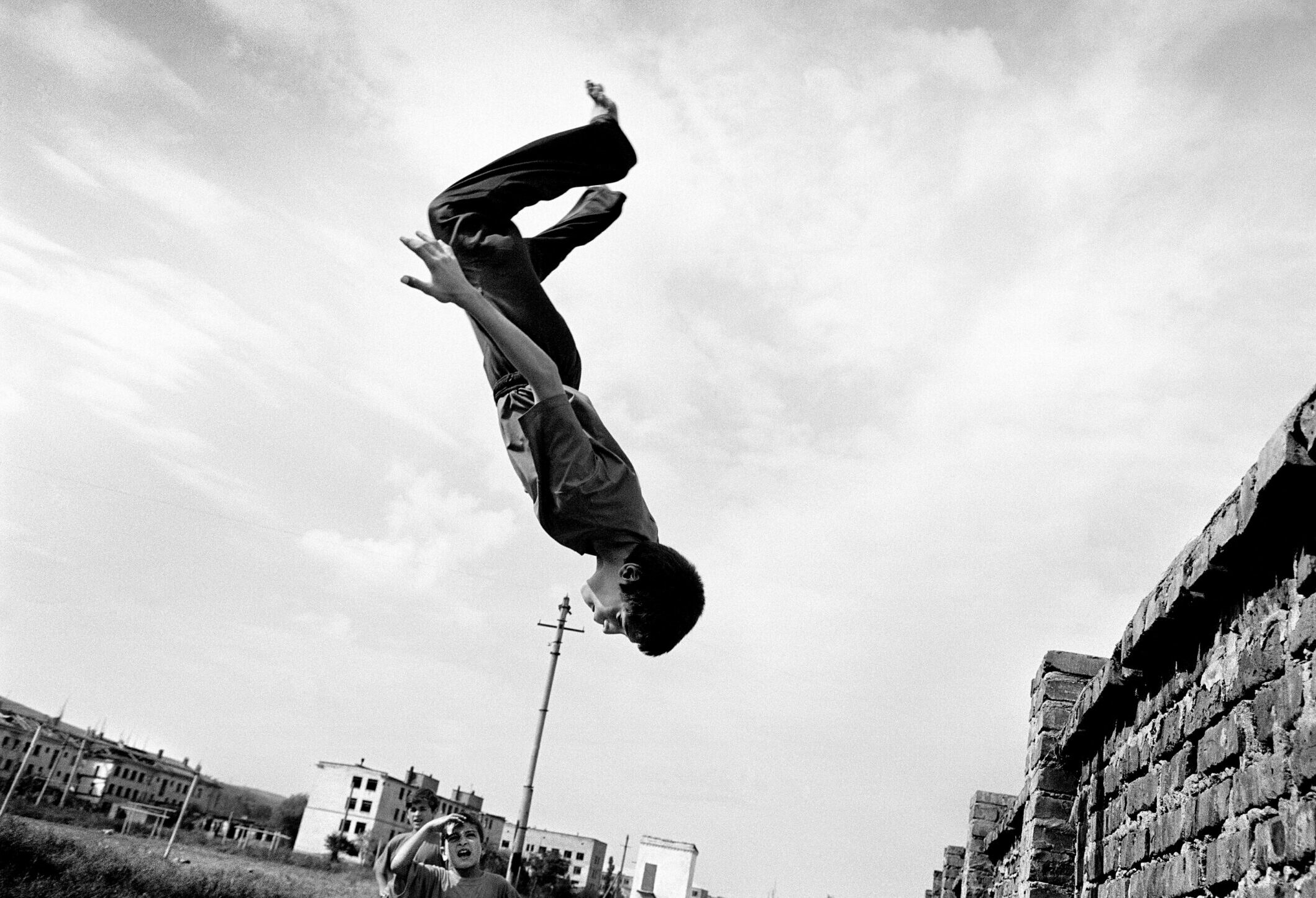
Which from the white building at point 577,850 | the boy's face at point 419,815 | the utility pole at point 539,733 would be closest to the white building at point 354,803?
the white building at point 577,850

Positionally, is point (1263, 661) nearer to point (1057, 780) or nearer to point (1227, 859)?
point (1227, 859)

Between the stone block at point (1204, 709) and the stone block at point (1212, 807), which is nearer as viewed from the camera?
the stone block at point (1212, 807)

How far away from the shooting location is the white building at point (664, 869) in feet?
148

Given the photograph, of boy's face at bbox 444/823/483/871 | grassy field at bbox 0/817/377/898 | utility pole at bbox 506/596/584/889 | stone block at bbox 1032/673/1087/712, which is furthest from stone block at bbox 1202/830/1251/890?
grassy field at bbox 0/817/377/898

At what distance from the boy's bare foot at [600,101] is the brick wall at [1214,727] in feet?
9.43

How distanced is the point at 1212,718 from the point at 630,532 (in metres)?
2.05

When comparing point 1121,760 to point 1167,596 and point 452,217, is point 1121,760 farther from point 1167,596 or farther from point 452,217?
point 452,217

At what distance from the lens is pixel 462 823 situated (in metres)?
4.86

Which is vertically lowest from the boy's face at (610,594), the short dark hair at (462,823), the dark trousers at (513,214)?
the short dark hair at (462,823)

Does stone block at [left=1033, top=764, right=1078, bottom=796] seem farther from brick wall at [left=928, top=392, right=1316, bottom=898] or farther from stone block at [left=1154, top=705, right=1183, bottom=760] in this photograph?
stone block at [left=1154, top=705, right=1183, bottom=760]

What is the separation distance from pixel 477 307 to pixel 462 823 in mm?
2745

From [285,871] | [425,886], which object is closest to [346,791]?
[285,871]

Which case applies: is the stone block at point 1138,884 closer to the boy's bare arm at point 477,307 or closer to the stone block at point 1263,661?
the stone block at point 1263,661

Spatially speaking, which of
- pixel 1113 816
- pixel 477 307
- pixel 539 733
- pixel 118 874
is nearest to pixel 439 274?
pixel 477 307
